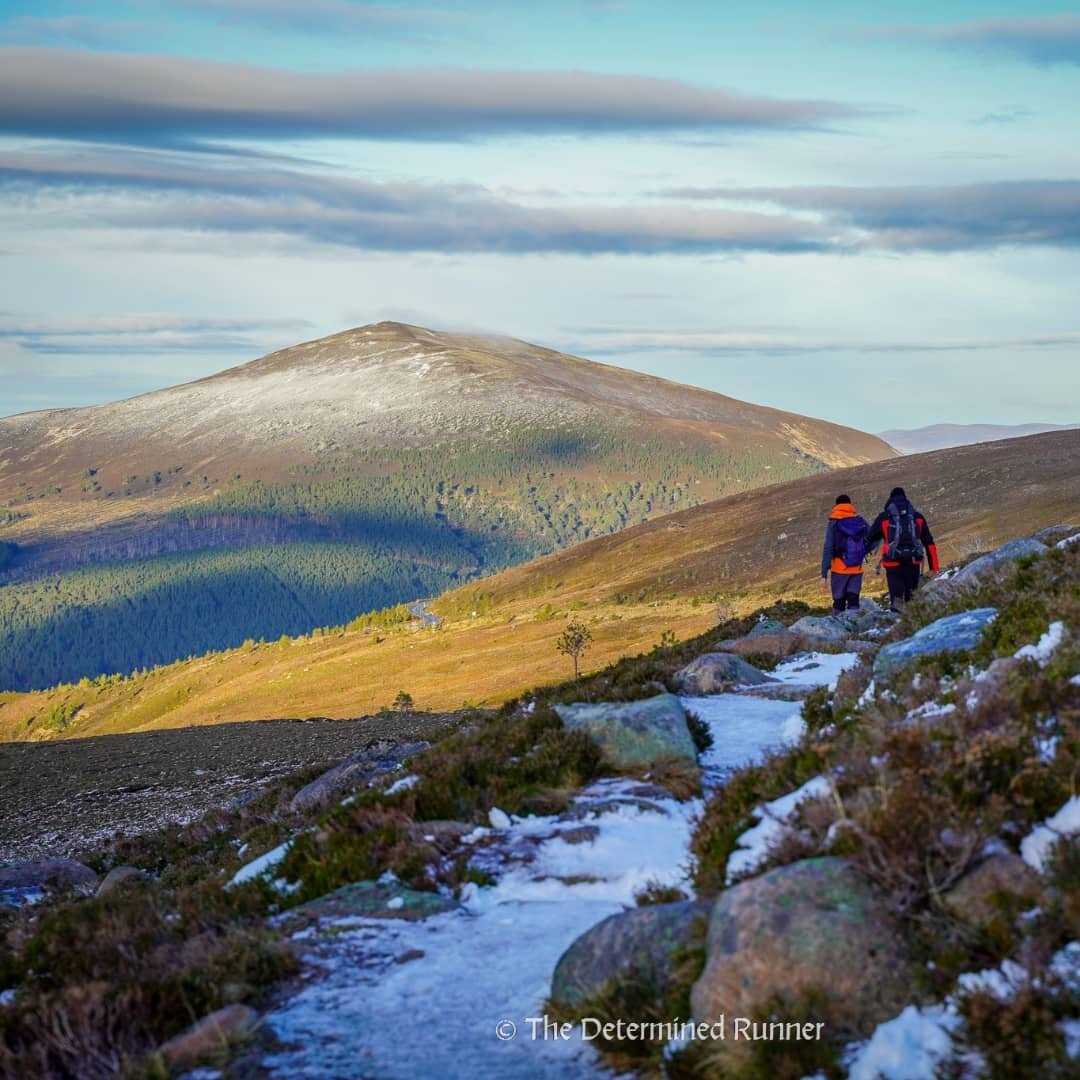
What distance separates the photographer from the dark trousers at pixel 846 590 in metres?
24.3

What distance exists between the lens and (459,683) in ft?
336

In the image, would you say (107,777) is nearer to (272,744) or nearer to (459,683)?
(272,744)

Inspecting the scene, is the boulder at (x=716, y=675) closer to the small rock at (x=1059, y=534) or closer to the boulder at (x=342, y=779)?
the boulder at (x=342, y=779)

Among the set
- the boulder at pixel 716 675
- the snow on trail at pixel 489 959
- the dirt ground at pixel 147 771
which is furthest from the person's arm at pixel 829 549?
the snow on trail at pixel 489 959

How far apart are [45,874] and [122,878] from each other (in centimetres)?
282

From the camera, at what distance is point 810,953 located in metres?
6.00

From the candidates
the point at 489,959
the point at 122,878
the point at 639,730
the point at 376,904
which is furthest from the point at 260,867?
the point at 122,878

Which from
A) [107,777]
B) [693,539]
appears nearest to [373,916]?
[107,777]

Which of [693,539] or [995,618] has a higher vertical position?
[995,618]

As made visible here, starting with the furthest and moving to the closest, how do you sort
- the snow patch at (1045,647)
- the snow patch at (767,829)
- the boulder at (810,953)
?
the snow patch at (1045,647)
the snow patch at (767,829)
the boulder at (810,953)

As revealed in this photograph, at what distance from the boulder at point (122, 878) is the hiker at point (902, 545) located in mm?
14962

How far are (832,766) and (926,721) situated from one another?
1.21 m

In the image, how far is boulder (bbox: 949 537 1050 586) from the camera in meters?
17.8

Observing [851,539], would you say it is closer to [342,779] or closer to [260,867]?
[342,779]
